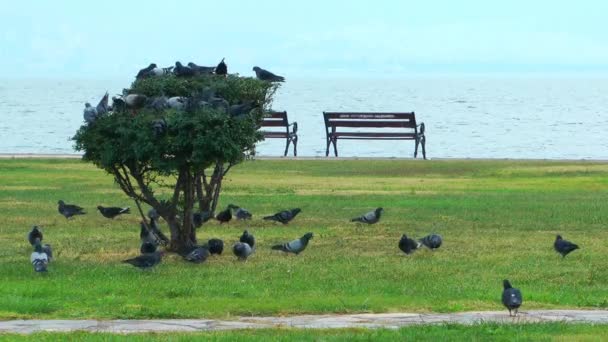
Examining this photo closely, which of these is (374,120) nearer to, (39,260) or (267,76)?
(267,76)

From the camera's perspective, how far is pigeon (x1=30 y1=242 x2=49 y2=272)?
14.1m

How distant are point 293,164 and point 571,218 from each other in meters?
12.6

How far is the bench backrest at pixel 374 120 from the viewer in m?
35.6

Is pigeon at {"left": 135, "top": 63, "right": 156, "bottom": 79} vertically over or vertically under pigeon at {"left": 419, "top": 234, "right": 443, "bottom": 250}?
over

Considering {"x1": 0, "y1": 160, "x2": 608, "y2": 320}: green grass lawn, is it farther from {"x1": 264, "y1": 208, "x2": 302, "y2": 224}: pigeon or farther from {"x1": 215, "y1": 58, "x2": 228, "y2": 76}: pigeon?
{"x1": 215, "y1": 58, "x2": 228, "y2": 76}: pigeon

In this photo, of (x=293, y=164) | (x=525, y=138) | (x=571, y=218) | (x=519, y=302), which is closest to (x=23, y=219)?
(x=571, y=218)

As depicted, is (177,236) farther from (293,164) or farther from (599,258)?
(293,164)

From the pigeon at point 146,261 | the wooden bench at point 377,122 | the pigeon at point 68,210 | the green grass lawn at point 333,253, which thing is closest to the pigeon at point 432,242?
the green grass lawn at point 333,253

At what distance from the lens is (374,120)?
→ 35688 millimetres

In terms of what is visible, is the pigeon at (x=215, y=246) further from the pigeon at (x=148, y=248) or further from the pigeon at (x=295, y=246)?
the pigeon at (x=148, y=248)

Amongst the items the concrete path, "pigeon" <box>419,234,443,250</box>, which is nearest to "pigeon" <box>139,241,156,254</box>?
"pigeon" <box>419,234,443,250</box>

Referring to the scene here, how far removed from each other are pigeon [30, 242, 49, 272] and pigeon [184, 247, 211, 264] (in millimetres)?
1511

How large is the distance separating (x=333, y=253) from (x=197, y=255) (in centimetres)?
181

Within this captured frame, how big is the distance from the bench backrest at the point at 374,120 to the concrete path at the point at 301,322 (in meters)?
23.8
